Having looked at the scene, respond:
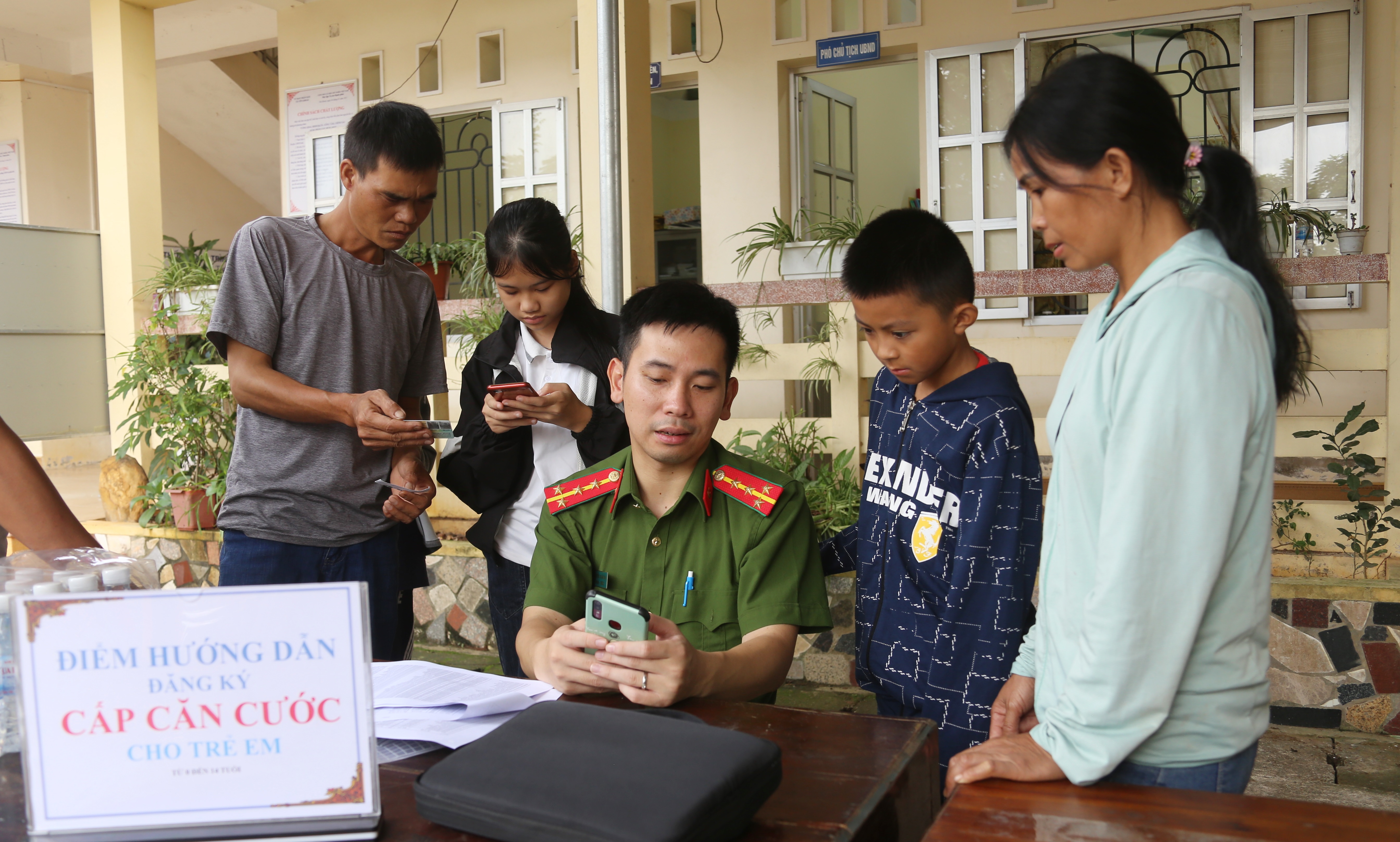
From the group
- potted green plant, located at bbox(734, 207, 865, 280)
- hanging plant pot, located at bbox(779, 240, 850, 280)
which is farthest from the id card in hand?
hanging plant pot, located at bbox(779, 240, 850, 280)

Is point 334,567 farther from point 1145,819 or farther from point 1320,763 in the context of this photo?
point 1320,763

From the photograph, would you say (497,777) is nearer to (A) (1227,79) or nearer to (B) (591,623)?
(B) (591,623)

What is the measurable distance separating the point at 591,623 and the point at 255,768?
1.46 ft

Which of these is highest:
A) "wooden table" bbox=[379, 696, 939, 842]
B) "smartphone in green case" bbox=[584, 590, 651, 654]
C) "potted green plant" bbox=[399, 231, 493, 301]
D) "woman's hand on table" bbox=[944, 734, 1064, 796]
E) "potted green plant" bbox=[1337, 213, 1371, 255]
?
"potted green plant" bbox=[399, 231, 493, 301]

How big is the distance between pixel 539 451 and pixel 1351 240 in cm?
361

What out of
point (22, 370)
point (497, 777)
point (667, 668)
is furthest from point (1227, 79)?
point (22, 370)

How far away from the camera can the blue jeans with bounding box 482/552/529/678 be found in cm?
206

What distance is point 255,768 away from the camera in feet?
2.92

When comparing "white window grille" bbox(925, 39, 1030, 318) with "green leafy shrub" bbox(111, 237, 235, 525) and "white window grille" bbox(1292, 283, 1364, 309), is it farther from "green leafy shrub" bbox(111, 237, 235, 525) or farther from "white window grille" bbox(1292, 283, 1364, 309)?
"green leafy shrub" bbox(111, 237, 235, 525)

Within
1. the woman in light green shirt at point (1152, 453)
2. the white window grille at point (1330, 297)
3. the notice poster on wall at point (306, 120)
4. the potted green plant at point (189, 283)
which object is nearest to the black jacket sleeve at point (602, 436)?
the woman in light green shirt at point (1152, 453)

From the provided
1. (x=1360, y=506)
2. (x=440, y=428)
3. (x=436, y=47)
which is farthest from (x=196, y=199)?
(x=1360, y=506)

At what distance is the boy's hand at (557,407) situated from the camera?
1956 millimetres

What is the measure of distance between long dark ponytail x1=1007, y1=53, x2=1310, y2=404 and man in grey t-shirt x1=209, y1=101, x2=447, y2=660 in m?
1.29

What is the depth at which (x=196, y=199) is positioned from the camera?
9.61 metres
